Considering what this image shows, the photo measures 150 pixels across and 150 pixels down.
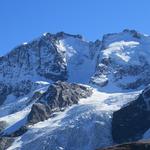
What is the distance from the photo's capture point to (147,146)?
11419 centimetres

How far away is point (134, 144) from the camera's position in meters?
116

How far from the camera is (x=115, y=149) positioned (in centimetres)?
11425

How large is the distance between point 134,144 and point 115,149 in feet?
11.6

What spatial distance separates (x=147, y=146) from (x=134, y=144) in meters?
2.57

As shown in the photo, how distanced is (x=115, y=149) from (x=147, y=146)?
4850mm
